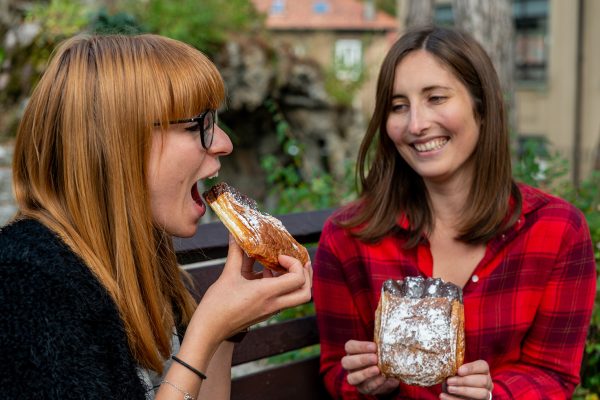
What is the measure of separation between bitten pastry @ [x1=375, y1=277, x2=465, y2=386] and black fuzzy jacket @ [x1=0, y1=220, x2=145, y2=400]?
75cm

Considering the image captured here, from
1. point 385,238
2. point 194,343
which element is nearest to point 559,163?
point 385,238

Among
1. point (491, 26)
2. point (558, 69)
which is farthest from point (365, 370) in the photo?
point (558, 69)

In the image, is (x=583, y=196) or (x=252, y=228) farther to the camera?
(x=583, y=196)

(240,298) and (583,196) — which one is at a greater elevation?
(240,298)

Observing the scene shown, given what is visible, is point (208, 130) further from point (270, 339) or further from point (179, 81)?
point (270, 339)

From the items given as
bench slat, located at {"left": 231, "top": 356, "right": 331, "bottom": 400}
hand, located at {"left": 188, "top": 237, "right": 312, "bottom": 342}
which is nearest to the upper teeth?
hand, located at {"left": 188, "top": 237, "right": 312, "bottom": 342}

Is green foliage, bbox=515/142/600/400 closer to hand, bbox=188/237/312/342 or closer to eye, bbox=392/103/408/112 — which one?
eye, bbox=392/103/408/112

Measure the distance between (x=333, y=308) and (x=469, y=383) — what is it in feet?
2.26

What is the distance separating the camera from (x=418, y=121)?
2.60 metres

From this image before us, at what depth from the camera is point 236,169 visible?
16500mm

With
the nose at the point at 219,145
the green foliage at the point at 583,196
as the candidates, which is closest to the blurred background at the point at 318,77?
the green foliage at the point at 583,196

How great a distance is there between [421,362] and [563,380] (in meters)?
0.66

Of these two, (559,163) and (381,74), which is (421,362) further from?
(559,163)

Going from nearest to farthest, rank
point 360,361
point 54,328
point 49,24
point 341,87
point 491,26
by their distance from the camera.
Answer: point 54,328 → point 360,361 → point 491,26 → point 49,24 → point 341,87
